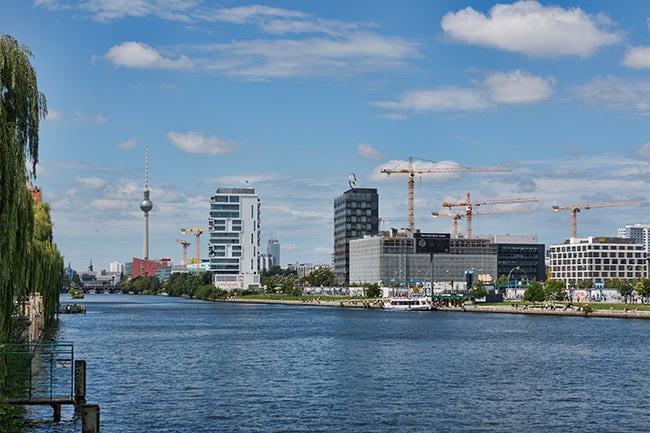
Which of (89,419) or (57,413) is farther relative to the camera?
(57,413)

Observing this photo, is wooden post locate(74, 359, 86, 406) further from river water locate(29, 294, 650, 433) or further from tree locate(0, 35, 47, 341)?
tree locate(0, 35, 47, 341)

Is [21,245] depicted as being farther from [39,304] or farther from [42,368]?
[39,304]

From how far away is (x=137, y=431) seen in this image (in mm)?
49594

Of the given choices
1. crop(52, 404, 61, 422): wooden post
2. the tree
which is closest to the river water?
crop(52, 404, 61, 422): wooden post

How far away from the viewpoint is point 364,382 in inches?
2822

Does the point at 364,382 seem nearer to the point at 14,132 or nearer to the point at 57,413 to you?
the point at 57,413

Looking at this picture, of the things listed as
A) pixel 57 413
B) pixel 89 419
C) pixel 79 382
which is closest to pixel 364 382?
pixel 57 413

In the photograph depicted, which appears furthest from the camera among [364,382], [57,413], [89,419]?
[364,382]

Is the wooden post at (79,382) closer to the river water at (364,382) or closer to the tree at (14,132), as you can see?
the river water at (364,382)

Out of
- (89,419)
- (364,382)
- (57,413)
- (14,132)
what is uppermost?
(14,132)

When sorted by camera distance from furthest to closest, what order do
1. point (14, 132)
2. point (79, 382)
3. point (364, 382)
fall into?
point (364, 382) → point (79, 382) → point (14, 132)

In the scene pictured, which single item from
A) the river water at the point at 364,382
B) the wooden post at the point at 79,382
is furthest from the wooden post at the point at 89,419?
the river water at the point at 364,382

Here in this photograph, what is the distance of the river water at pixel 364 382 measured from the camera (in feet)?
176

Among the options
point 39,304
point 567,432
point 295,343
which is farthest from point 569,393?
point 39,304
